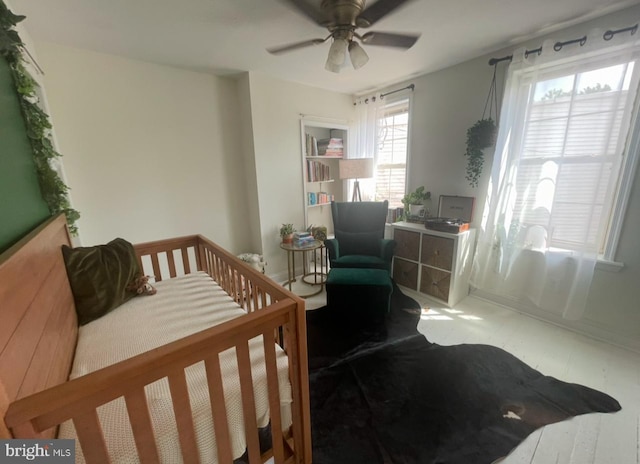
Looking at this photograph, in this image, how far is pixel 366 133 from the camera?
11.3ft

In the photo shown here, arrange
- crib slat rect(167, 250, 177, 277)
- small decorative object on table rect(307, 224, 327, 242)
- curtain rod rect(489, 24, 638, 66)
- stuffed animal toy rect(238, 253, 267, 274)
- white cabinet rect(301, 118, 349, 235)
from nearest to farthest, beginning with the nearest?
curtain rod rect(489, 24, 638, 66), crib slat rect(167, 250, 177, 277), stuffed animal toy rect(238, 253, 267, 274), small decorative object on table rect(307, 224, 327, 242), white cabinet rect(301, 118, 349, 235)

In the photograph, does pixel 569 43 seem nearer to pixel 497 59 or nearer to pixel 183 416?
pixel 497 59

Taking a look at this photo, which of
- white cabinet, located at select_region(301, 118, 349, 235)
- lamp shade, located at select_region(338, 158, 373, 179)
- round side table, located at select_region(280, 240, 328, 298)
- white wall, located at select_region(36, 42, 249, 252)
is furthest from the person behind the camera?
white cabinet, located at select_region(301, 118, 349, 235)

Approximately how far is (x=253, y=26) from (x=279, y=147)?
49.2 inches

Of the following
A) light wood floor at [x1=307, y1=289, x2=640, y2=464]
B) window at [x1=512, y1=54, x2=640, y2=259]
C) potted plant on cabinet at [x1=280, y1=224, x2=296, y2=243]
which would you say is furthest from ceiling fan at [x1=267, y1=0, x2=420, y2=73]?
light wood floor at [x1=307, y1=289, x2=640, y2=464]

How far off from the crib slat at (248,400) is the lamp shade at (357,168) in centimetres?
252

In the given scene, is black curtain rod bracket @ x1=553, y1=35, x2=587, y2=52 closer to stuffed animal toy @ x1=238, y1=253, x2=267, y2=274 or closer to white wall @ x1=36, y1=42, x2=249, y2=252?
white wall @ x1=36, y1=42, x2=249, y2=252

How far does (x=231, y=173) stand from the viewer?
118 inches

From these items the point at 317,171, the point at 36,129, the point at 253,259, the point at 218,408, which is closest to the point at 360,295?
the point at 253,259

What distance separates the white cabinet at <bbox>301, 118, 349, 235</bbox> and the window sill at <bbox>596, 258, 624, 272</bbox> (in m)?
2.69

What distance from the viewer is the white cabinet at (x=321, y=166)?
331 cm

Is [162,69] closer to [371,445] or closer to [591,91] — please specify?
[371,445]

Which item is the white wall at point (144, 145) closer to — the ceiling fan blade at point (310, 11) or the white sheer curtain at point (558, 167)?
the ceiling fan blade at point (310, 11)

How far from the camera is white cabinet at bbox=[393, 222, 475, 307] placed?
2.45 meters
